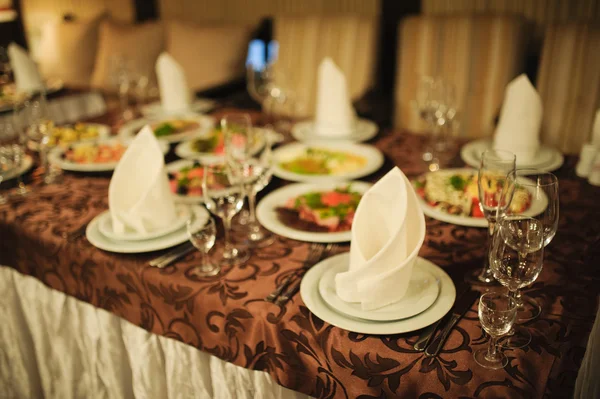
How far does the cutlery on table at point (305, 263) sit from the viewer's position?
1.04 m

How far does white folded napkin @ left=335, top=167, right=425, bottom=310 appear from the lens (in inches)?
36.7

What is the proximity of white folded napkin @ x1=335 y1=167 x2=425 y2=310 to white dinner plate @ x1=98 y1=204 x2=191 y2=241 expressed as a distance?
48 centimetres

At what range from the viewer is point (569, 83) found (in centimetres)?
217

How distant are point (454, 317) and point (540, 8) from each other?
8.15 feet

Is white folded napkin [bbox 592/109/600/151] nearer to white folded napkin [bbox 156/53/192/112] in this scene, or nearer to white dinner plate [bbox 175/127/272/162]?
white dinner plate [bbox 175/127/272/162]

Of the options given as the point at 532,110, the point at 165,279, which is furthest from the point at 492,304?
the point at 532,110

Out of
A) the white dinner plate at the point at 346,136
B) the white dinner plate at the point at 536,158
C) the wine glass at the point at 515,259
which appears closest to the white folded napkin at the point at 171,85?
the white dinner plate at the point at 346,136

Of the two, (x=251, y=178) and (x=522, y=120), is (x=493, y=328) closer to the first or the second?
(x=251, y=178)

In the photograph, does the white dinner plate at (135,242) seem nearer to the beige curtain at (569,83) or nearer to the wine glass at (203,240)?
the wine glass at (203,240)

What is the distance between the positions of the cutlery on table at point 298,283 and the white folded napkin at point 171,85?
138 centimetres

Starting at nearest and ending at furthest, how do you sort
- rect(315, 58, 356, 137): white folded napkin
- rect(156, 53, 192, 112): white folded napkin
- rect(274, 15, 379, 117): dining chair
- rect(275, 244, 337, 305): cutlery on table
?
1. rect(275, 244, 337, 305): cutlery on table
2. rect(315, 58, 356, 137): white folded napkin
3. rect(156, 53, 192, 112): white folded napkin
4. rect(274, 15, 379, 117): dining chair

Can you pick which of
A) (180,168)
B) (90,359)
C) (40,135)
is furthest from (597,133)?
(40,135)

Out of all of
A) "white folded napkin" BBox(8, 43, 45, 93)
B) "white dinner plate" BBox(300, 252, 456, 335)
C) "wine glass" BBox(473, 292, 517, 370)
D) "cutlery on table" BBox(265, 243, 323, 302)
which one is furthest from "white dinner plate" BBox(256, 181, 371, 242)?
"white folded napkin" BBox(8, 43, 45, 93)

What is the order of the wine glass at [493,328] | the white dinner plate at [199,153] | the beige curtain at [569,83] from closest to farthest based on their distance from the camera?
the wine glass at [493,328]
the white dinner plate at [199,153]
the beige curtain at [569,83]
